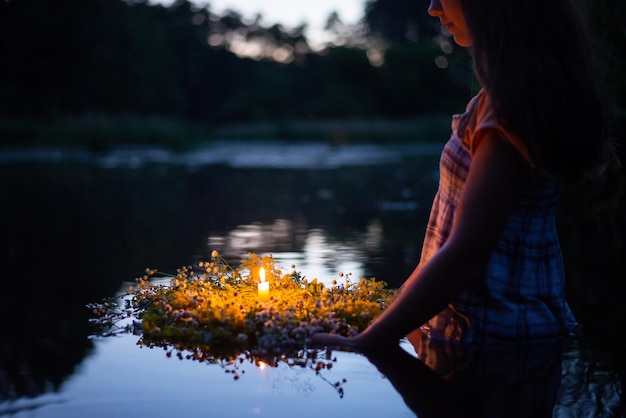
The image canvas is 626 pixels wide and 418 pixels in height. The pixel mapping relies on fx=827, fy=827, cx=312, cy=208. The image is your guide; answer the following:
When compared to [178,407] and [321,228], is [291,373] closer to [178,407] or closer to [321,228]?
[178,407]

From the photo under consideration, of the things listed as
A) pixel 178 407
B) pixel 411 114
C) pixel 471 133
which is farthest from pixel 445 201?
pixel 411 114

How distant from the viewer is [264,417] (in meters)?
2.30

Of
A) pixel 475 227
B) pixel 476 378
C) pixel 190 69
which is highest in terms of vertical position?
pixel 190 69

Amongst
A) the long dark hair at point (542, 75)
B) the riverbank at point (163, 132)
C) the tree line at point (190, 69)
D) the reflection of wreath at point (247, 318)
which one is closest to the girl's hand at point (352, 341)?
the reflection of wreath at point (247, 318)

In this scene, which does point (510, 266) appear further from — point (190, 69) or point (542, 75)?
point (190, 69)

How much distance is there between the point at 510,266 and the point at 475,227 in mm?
305

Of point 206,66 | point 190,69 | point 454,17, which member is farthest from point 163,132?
point 206,66

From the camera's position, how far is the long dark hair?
2219 millimetres

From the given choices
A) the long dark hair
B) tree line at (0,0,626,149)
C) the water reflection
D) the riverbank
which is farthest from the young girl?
the riverbank

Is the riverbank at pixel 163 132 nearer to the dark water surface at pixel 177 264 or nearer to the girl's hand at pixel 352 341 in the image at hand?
the dark water surface at pixel 177 264

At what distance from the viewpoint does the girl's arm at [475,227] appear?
2.29m

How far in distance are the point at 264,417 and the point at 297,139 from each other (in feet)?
103

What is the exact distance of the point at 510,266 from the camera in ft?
8.31

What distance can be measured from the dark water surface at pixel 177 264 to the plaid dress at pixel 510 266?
0.69 feet
